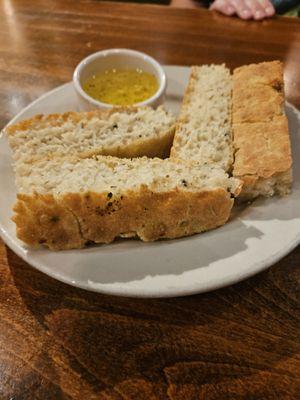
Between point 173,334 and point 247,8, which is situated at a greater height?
point 247,8

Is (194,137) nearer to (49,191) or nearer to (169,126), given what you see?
(169,126)

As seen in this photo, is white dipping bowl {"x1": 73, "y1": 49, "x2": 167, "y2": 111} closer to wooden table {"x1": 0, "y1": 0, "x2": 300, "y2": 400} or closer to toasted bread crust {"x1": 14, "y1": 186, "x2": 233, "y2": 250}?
toasted bread crust {"x1": 14, "y1": 186, "x2": 233, "y2": 250}

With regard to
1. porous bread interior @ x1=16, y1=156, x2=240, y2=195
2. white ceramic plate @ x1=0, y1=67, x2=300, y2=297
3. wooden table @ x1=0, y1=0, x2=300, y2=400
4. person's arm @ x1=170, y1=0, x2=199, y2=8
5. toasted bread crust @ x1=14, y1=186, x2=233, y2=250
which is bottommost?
wooden table @ x1=0, y1=0, x2=300, y2=400

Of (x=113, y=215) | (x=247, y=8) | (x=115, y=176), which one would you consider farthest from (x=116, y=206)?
(x=247, y=8)

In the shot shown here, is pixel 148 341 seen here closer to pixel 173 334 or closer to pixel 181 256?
pixel 173 334

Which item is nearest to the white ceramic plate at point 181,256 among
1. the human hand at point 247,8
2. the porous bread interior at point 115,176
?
the porous bread interior at point 115,176

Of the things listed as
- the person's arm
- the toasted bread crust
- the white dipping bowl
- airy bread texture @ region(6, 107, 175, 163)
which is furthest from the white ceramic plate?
the person's arm
